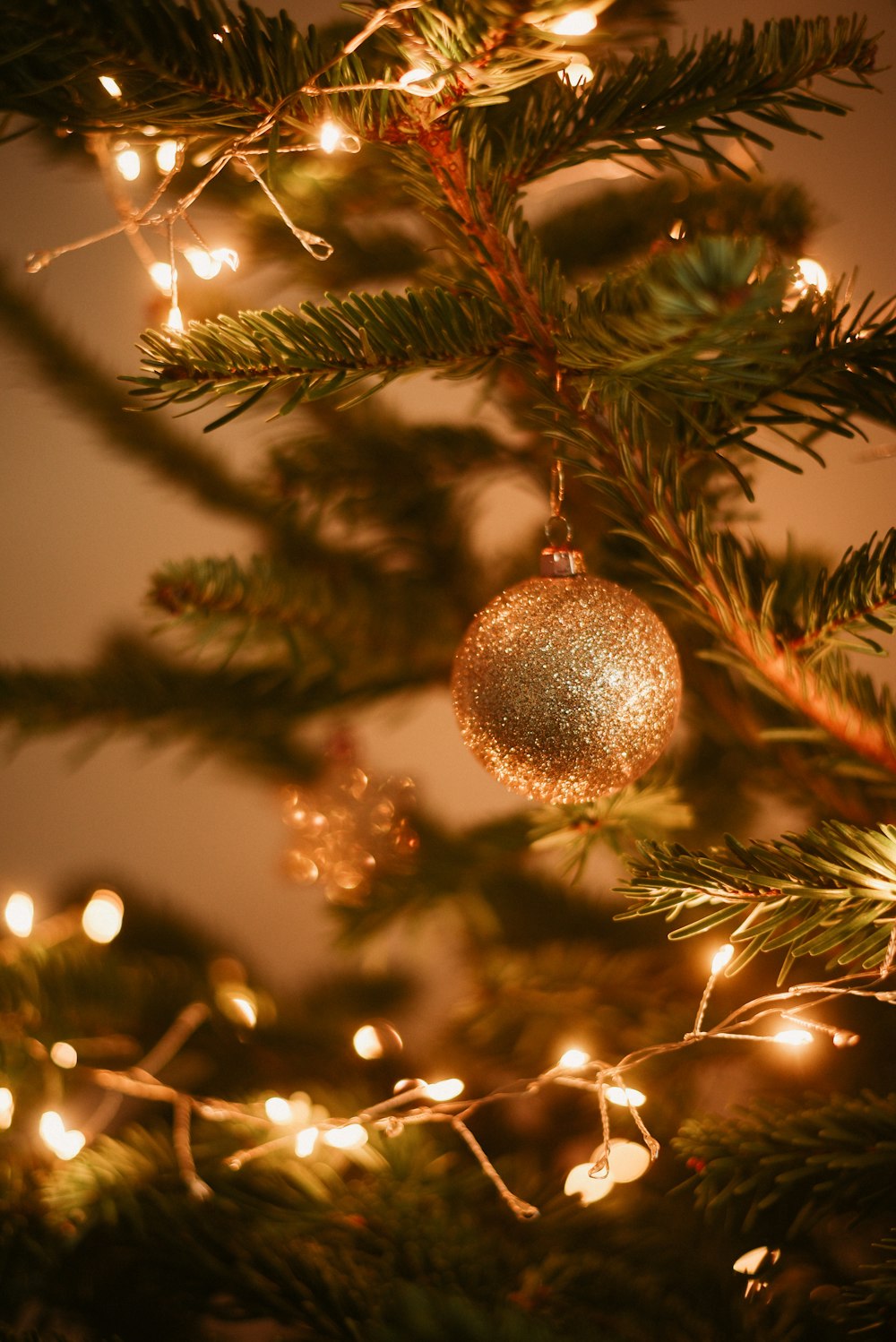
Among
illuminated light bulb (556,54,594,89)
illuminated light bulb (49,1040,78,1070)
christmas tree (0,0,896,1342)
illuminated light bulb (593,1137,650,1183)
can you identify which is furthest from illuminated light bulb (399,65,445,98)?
illuminated light bulb (49,1040,78,1070)

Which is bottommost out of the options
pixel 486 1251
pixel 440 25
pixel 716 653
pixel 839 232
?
pixel 486 1251

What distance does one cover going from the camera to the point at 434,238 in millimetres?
633

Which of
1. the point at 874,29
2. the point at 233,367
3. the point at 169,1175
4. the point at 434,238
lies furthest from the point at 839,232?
the point at 169,1175

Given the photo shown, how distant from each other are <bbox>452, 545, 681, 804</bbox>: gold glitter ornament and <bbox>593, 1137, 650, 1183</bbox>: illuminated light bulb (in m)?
0.21

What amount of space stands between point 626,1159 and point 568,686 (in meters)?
0.29

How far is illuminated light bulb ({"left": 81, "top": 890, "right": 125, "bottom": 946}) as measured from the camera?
0.69 m

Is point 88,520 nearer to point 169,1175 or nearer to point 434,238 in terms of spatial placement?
point 434,238

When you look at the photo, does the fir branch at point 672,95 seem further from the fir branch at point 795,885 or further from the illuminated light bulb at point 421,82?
the fir branch at point 795,885

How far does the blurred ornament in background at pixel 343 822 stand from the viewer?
2.35 ft

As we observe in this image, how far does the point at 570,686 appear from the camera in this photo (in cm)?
38

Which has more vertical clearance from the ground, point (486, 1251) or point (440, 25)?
point (440, 25)

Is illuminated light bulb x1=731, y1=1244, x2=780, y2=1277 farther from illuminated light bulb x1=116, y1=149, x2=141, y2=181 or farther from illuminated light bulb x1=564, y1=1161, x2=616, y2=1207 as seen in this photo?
illuminated light bulb x1=116, y1=149, x2=141, y2=181

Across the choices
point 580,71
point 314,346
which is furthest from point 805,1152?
point 580,71

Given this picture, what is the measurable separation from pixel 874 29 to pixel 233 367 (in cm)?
61
